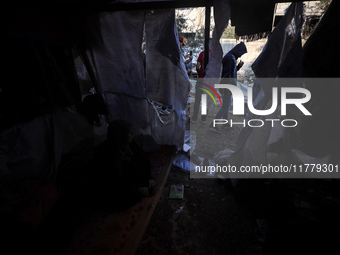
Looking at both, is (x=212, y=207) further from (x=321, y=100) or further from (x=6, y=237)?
(x=6, y=237)

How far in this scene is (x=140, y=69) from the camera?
3.04 metres

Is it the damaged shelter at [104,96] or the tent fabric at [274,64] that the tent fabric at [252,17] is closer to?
the damaged shelter at [104,96]


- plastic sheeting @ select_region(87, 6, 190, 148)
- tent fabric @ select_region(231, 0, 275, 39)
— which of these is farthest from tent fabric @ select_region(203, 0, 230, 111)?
plastic sheeting @ select_region(87, 6, 190, 148)

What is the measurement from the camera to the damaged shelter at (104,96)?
78.4 inches

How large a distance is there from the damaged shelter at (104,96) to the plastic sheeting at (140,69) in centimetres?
2

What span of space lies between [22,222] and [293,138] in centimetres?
362

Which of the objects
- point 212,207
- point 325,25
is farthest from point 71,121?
point 325,25

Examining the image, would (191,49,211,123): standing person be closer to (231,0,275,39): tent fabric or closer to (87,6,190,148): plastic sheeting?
(87,6,190,148): plastic sheeting

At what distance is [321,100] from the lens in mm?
2344

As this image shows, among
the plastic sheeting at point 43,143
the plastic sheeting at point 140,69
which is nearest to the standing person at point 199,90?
the plastic sheeting at point 140,69

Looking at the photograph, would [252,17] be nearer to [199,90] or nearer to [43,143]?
[199,90]

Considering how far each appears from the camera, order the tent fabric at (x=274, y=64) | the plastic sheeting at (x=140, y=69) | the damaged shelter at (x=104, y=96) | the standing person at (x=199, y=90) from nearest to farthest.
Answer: the damaged shelter at (x=104, y=96) < the tent fabric at (x=274, y=64) < the plastic sheeting at (x=140, y=69) < the standing person at (x=199, y=90)

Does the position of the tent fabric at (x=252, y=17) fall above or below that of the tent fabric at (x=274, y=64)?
above

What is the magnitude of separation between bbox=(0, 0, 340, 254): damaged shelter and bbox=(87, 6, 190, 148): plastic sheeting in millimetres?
17
